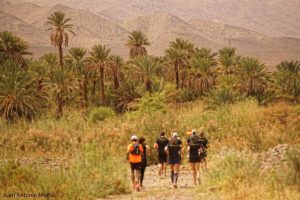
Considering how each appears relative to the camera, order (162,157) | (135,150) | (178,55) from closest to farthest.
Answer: (135,150) → (162,157) → (178,55)

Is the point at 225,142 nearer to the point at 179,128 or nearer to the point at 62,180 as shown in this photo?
the point at 179,128

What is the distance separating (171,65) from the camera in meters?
65.2

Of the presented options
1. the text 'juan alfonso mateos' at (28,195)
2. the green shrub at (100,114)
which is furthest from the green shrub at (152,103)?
the text 'juan alfonso mateos' at (28,195)

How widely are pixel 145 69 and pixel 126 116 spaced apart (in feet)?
24.4

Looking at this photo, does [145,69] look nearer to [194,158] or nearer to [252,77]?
[252,77]

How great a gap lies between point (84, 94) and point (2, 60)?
36.9 feet

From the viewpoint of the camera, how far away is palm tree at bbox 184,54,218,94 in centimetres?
5909

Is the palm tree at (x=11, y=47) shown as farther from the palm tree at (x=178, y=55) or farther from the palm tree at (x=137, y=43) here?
the palm tree at (x=178, y=55)

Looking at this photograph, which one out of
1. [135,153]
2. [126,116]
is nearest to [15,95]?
[126,116]

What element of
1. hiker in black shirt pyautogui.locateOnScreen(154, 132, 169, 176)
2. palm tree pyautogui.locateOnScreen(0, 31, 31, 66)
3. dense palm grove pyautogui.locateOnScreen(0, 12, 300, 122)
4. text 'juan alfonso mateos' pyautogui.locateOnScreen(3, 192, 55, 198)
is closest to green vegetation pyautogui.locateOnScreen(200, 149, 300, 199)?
hiker in black shirt pyautogui.locateOnScreen(154, 132, 169, 176)

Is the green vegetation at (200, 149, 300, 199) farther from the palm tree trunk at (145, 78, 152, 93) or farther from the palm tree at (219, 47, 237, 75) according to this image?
the palm tree at (219, 47, 237, 75)

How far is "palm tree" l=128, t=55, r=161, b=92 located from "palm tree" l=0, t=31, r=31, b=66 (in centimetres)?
1313

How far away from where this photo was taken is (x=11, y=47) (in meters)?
53.9

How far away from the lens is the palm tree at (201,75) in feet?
194
